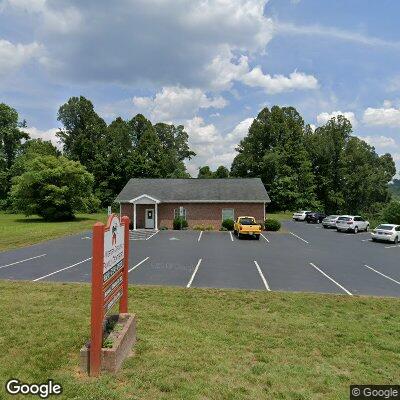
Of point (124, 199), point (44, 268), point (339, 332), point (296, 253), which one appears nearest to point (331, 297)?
point (339, 332)

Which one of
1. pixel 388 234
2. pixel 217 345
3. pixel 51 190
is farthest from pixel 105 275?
pixel 51 190

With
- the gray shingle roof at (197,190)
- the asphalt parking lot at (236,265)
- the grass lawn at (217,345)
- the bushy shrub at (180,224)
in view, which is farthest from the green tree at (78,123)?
the grass lawn at (217,345)

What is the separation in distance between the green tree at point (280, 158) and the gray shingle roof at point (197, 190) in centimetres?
2443

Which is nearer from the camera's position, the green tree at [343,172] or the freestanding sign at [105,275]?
the freestanding sign at [105,275]

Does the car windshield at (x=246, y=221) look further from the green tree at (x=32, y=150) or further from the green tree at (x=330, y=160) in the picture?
the green tree at (x=32, y=150)

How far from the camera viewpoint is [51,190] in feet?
152

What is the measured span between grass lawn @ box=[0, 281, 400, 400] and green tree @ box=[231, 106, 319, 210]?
5529 cm

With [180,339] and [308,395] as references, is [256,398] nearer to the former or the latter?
[308,395]

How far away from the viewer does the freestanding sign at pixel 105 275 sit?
591 centimetres

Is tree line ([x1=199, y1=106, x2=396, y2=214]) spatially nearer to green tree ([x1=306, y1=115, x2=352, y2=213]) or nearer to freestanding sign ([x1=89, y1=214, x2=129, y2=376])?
green tree ([x1=306, y1=115, x2=352, y2=213])

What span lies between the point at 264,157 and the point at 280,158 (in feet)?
9.32

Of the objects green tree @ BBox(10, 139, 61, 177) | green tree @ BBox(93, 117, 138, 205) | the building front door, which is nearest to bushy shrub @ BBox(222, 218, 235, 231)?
the building front door

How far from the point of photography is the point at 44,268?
1597cm

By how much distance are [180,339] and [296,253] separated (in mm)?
15376
